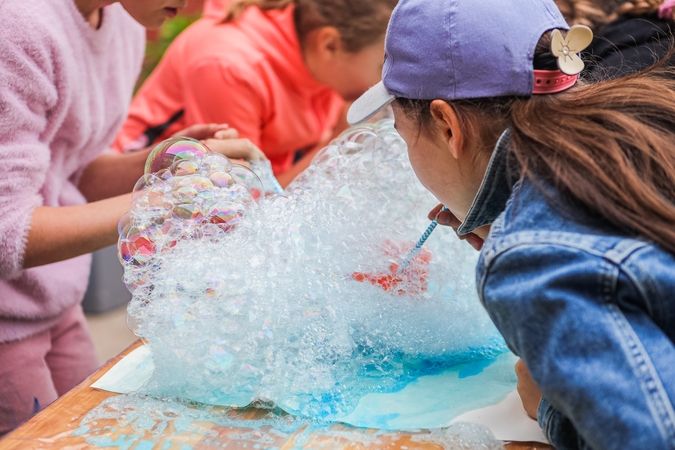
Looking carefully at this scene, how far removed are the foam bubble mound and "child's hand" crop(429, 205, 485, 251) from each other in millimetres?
53

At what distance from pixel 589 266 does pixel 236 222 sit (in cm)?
42

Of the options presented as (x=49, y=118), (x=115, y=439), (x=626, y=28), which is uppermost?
(x=49, y=118)

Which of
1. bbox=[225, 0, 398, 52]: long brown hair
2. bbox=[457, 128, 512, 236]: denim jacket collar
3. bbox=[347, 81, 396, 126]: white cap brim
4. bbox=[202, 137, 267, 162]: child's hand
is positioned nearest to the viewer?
bbox=[457, 128, 512, 236]: denim jacket collar

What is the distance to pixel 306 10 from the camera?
1.45 metres

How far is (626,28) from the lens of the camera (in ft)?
3.46

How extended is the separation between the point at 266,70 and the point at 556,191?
3.42ft

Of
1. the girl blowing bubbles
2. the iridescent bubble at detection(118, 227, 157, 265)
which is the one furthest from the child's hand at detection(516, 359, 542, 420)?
the iridescent bubble at detection(118, 227, 157, 265)

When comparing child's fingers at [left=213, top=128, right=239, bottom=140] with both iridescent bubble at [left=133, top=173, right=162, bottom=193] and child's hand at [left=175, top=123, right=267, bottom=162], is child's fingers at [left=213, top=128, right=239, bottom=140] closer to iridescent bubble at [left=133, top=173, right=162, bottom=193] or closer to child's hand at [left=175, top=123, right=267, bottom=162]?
child's hand at [left=175, top=123, right=267, bottom=162]

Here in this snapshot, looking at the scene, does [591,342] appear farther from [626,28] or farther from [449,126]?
[626,28]

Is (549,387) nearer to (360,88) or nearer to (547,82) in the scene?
(547,82)

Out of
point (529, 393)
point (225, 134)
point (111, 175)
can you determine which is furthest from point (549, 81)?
point (111, 175)

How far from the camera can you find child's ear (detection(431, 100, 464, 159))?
62 centimetres

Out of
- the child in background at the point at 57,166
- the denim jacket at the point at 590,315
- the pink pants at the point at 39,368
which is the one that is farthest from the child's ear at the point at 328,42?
the denim jacket at the point at 590,315

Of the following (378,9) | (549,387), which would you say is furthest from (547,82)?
(378,9)
